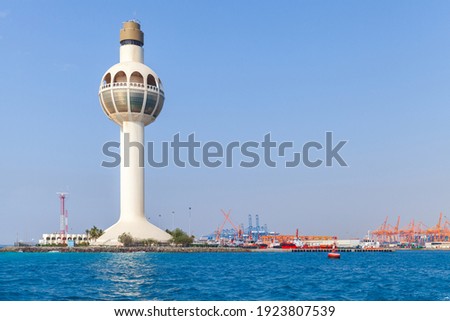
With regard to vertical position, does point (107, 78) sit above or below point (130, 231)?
above

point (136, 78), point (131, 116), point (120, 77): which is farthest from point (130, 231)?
point (120, 77)

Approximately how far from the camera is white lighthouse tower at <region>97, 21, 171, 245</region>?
433 feet

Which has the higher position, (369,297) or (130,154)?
(130,154)

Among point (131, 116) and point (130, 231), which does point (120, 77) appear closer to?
point (131, 116)

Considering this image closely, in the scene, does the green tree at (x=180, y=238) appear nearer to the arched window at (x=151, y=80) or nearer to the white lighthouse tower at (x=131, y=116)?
the white lighthouse tower at (x=131, y=116)

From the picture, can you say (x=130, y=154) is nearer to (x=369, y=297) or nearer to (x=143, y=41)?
(x=143, y=41)

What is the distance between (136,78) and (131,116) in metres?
10.6

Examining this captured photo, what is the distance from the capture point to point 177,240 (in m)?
142

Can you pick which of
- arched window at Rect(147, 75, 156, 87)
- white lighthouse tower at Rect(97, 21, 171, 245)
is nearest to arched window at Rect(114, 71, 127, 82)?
white lighthouse tower at Rect(97, 21, 171, 245)

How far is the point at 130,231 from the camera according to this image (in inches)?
5162

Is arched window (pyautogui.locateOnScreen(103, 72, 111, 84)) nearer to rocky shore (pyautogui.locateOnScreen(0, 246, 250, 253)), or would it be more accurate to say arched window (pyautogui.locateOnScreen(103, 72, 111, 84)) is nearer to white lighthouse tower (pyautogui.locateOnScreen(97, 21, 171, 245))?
white lighthouse tower (pyautogui.locateOnScreen(97, 21, 171, 245))

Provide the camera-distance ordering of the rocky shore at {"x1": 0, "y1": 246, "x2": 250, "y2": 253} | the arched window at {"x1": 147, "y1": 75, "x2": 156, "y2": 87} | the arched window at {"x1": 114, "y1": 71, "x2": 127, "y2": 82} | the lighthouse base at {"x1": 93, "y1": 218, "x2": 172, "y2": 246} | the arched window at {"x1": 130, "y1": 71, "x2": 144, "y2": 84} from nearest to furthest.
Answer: the rocky shore at {"x1": 0, "y1": 246, "x2": 250, "y2": 253} → the lighthouse base at {"x1": 93, "y1": 218, "x2": 172, "y2": 246} → the arched window at {"x1": 114, "y1": 71, "x2": 127, "y2": 82} → the arched window at {"x1": 130, "y1": 71, "x2": 144, "y2": 84} → the arched window at {"x1": 147, "y1": 75, "x2": 156, "y2": 87}
